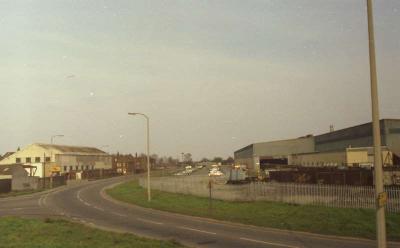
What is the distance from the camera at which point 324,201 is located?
3444 cm

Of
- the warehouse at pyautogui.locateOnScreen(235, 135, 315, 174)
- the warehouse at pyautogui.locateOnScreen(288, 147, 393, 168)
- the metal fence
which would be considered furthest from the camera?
the warehouse at pyautogui.locateOnScreen(235, 135, 315, 174)

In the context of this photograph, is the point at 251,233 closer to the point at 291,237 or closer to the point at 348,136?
the point at 291,237

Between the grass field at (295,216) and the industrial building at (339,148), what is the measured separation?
108 ft

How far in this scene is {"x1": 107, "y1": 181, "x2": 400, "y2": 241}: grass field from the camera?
25.8 meters

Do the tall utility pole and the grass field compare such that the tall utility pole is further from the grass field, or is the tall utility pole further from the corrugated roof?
the corrugated roof

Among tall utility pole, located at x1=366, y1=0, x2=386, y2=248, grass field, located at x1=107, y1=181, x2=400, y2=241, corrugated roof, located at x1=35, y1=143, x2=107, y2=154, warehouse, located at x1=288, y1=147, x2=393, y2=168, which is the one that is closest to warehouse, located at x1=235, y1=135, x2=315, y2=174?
A: warehouse, located at x1=288, y1=147, x2=393, y2=168

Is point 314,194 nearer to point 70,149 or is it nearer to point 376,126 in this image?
point 376,126

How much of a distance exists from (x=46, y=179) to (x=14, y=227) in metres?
60.3

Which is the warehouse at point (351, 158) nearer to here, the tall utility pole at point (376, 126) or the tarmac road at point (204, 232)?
the tarmac road at point (204, 232)

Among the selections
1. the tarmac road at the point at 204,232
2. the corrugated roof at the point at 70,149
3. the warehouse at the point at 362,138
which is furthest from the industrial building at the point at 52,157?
the tarmac road at the point at 204,232

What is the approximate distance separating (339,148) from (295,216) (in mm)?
64138

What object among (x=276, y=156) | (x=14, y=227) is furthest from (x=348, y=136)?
(x=14, y=227)

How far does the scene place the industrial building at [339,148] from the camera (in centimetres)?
6731

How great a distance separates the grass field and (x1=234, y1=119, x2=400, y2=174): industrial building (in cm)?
3301
